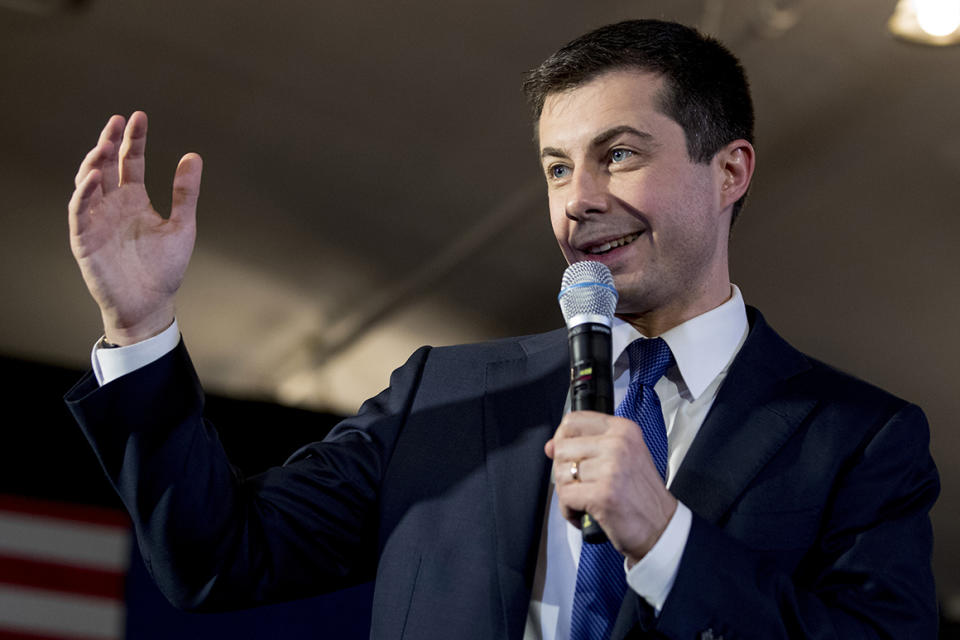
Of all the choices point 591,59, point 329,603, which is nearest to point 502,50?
point 329,603

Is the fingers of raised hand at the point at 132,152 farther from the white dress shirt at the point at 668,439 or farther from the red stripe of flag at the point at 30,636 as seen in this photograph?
the red stripe of flag at the point at 30,636

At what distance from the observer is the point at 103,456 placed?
4.41 ft

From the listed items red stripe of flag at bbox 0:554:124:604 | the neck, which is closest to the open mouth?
the neck

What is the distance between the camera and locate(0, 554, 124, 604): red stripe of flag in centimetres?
391

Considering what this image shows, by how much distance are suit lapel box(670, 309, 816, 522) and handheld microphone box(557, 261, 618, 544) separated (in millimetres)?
241

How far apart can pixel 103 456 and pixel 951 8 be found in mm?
2900

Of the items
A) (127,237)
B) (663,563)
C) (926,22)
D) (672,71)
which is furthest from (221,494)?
(926,22)

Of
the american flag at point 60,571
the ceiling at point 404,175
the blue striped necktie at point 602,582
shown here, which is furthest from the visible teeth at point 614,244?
the american flag at point 60,571

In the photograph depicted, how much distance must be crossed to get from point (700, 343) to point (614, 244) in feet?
0.60

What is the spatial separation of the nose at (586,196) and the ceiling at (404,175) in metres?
1.94

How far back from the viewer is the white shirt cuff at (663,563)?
1.22 m

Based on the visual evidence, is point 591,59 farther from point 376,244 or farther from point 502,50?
point 376,244

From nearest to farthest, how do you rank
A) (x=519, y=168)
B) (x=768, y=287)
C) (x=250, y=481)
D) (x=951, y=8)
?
(x=250, y=481) → (x=951, y=8) → (x=519, y=168) → (x=768, y=287)

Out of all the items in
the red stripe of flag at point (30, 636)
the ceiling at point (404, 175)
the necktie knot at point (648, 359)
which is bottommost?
the red stripe of flag at point (30, 636)
